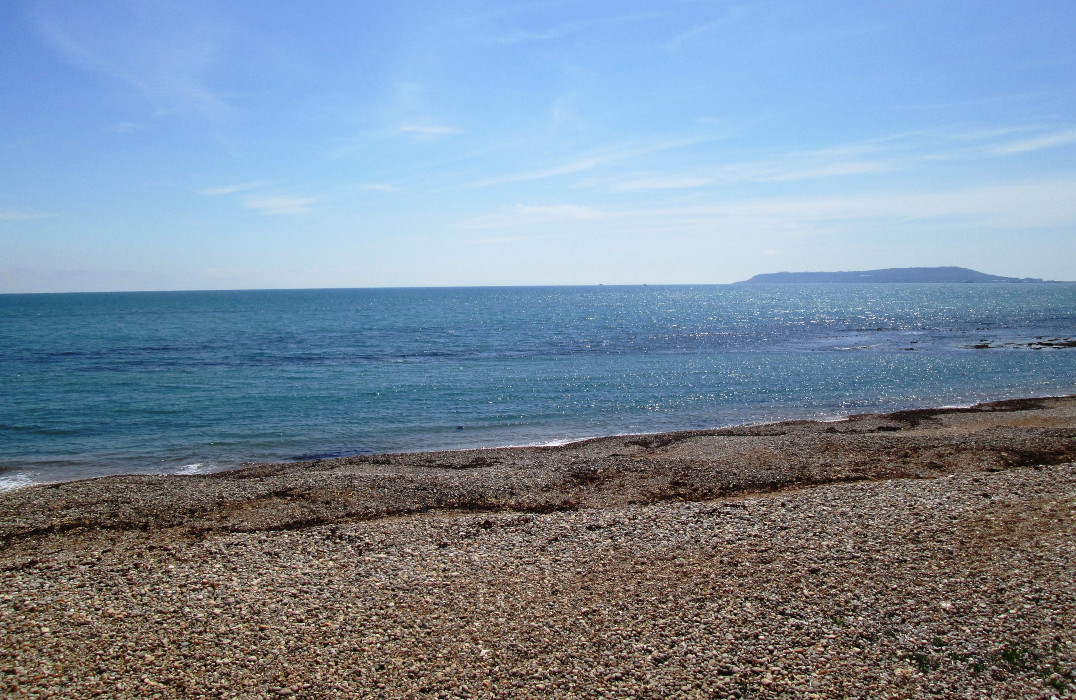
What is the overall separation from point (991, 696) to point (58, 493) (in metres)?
21.5

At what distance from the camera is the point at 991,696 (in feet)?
26.2

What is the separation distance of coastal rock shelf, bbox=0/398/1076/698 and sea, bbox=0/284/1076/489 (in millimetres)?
8252

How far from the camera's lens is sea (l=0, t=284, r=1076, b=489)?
26578mm

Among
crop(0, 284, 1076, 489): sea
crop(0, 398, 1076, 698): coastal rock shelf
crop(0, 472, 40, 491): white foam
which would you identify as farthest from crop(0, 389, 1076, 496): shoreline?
crop(0, 398, 1076, 698): coastal rock shelf

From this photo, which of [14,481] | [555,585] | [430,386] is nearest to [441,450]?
[14,481]

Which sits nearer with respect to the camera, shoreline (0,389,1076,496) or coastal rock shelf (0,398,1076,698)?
coastal rock shelf (0,398,1076,698)

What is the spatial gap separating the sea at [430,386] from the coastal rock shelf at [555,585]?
8252mm

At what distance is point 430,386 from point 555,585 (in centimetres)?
2891

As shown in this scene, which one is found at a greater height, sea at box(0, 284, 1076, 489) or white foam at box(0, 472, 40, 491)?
sea at box(0, 284, 1076, 489)

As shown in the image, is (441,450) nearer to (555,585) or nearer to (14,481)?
(14,481)

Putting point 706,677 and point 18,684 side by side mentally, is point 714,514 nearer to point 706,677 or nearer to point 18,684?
point 706,677

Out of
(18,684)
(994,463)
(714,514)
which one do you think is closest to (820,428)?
(994,463)

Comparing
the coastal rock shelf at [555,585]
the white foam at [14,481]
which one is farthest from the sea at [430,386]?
the coastal rock shelf at [555,585]

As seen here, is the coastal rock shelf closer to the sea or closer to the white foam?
the white foam
